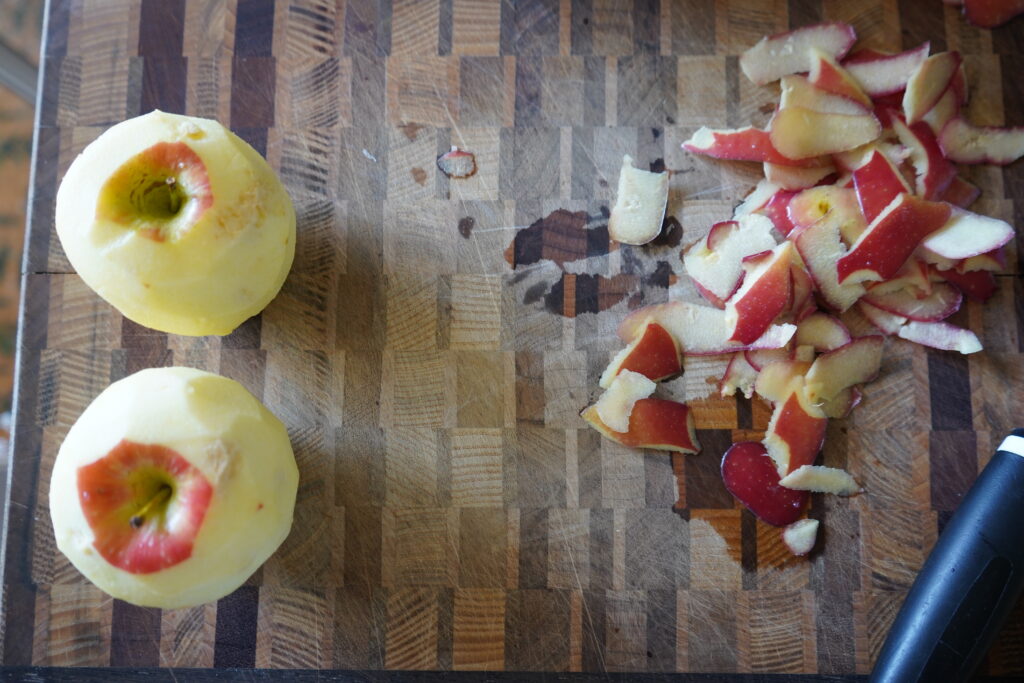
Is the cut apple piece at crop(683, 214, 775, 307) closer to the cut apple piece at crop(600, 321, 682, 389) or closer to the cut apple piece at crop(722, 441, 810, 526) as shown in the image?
the cut apple piece at crop(600, 321, 682, 389)

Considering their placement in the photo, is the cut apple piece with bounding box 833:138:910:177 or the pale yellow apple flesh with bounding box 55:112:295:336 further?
the cut apple piece with bounding box 833:138:910:177

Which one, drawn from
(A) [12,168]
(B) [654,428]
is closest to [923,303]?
(B) [654,428]

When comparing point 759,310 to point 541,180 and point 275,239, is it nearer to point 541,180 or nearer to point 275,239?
point 541,180

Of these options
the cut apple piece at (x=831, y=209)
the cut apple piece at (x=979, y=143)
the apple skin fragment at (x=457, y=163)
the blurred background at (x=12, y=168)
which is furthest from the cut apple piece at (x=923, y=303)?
the blurred background at (x=12, y=168)

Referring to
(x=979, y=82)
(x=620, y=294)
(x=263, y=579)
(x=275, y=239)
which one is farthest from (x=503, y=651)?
(x=979, y=82)

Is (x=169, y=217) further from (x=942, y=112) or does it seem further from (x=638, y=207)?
(x=942, y=112)

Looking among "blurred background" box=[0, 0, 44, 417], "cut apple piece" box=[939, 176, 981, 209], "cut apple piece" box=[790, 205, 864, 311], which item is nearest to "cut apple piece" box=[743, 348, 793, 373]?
"cut apple piece" box=[790, 205, 864, 311]

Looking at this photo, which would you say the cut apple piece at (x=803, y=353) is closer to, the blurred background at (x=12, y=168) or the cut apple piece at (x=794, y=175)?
the cut apple piece at (x=794, y=175)
